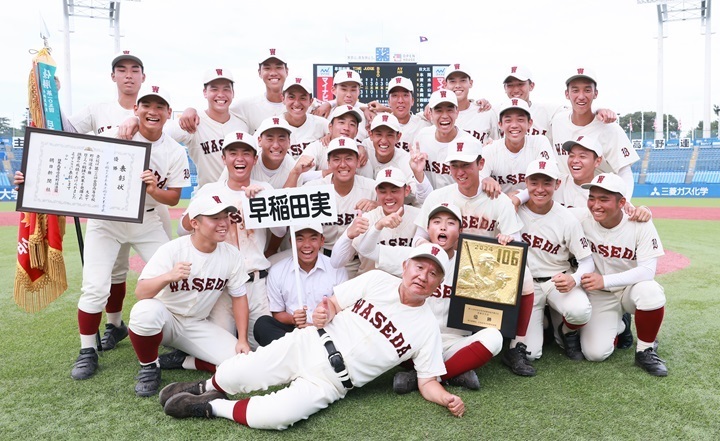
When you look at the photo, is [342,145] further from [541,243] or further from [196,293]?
[541,243]

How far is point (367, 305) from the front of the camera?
3.49 meters

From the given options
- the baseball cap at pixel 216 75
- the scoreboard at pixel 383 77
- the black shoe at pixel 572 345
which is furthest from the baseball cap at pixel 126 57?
the scoreboard at pixel 383 77

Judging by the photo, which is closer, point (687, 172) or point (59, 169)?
point (59, 169)

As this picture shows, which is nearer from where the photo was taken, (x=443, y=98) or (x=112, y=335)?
(x=112, y=335)

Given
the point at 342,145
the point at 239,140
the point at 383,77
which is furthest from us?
the point at 383,77

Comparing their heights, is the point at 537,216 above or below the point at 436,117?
below

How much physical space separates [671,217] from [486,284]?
1422 centimetres

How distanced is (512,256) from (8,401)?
3645 mm

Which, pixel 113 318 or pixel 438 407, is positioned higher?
pixel 113 318

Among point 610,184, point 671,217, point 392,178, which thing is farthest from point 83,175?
point 671,217

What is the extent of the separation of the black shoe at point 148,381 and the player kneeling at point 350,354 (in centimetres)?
24

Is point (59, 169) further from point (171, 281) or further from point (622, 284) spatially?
point (622, 284)

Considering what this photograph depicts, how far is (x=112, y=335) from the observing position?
4.70 meters

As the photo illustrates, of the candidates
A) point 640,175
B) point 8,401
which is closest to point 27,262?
point 8,401
